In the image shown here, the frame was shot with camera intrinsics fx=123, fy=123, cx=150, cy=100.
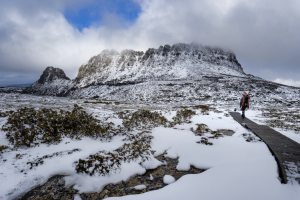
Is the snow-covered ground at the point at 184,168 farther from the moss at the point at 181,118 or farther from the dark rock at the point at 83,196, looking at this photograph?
the moss at the point at 181,118

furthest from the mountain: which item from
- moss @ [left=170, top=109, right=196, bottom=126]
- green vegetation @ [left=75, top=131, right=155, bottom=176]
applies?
green vegetation @ [left=75, top=131, right=155, bottom=176]

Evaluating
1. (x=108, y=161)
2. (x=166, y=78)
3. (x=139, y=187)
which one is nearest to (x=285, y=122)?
(x=139, y=187)

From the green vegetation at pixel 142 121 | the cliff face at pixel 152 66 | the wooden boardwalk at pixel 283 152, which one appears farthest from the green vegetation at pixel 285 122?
the cliff face at pixel 152 66

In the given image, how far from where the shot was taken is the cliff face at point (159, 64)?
239 ft

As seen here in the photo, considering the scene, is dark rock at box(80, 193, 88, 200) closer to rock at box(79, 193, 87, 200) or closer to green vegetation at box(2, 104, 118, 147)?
rock at box(79, 193, 87, 200)

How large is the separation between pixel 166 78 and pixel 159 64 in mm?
20853

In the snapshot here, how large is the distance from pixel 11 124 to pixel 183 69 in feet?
248

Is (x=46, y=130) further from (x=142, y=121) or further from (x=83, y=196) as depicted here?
(x=142, y=121)

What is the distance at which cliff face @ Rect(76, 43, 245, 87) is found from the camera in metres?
72.8

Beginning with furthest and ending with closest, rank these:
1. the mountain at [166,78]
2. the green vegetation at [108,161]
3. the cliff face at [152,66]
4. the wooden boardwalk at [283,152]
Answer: the cliff face at [152,66]
the mountain at [166,78]
the green vegetation at [108,161]
the wooden boardwalk at [283,152]

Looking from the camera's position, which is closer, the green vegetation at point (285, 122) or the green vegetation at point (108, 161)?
the green vegetation at point (108, 161)

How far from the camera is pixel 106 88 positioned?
5962cm

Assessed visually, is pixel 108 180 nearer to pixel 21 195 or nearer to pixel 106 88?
pixel 21 195

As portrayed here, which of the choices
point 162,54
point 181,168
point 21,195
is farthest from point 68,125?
point 162,54
